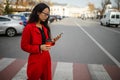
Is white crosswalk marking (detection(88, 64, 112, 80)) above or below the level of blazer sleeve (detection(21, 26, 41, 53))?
below

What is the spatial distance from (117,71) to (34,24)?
16.5 feet

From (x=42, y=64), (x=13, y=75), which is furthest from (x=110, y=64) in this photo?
(x=42, y=64)

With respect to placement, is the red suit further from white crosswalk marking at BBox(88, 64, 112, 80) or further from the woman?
white crosswalk marking at BBox(88, 64, 112, 80)

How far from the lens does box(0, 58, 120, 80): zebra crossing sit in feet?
23.6

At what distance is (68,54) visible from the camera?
1112 cm

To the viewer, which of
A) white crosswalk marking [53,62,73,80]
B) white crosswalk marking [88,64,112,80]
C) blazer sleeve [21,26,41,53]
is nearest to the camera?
blazer sleeve [21,26,41,53]

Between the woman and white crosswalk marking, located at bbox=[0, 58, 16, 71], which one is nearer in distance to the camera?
the woman

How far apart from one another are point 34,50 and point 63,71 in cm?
441

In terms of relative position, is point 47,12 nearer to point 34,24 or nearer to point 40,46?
point 34,24

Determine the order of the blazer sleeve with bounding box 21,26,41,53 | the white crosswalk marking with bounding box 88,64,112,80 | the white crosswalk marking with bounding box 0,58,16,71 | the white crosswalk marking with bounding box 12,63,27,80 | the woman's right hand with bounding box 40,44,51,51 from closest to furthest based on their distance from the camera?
the woman's right hand with bounding box 40,44,51,51, the blazer sleeve with bounding box 21,26,41,53, the white crosswalk marking with bounding box 12,63,27,80, the white crosswalk marking with bounding box 88,64,112,80, the white crosswalk marking with bounding box 0,58,16,71

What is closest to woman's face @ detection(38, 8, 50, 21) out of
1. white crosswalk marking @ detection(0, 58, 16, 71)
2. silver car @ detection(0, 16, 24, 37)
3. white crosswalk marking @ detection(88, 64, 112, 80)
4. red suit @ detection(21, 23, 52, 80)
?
red suit @ detection(21, 23, 52, 80)

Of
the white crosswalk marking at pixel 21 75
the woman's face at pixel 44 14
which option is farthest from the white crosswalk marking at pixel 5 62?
the woman's face at pixel 44 14

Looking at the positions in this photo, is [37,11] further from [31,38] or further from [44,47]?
[44,47]

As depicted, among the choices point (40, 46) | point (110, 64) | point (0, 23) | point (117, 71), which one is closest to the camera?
point (40, 46)
